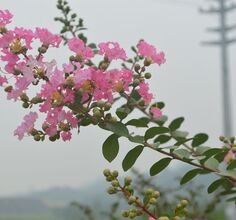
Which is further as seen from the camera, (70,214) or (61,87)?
(70,214)

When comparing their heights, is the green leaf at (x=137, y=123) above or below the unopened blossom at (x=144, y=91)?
below

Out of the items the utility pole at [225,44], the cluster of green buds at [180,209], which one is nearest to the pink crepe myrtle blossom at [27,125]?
the cluster of green buds at [180,209]

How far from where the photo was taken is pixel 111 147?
2.75 feet

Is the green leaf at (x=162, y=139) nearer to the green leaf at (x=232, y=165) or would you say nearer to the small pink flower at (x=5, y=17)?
the green leaf at (x=232, y=165)

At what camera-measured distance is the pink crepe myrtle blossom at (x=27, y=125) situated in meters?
0.83

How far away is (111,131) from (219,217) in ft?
5.89

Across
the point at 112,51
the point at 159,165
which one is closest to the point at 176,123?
the point at 159,165

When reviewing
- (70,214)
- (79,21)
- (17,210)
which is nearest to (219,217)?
(70,214)

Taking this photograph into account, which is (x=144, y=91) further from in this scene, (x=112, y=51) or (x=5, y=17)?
(x=5, y=17)

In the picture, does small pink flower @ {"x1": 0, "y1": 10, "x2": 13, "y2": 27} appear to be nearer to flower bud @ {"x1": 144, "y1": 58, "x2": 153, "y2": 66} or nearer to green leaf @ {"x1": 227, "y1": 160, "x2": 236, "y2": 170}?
flower bud @ {"x1": 144, "y1": 58, "x2": 153, "y2": 66}

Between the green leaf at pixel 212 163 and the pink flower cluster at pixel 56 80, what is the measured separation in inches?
7.3

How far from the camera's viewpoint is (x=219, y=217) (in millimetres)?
2473

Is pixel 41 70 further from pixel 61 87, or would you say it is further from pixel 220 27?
pixel 220 27

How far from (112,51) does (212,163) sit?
9.7 inches
